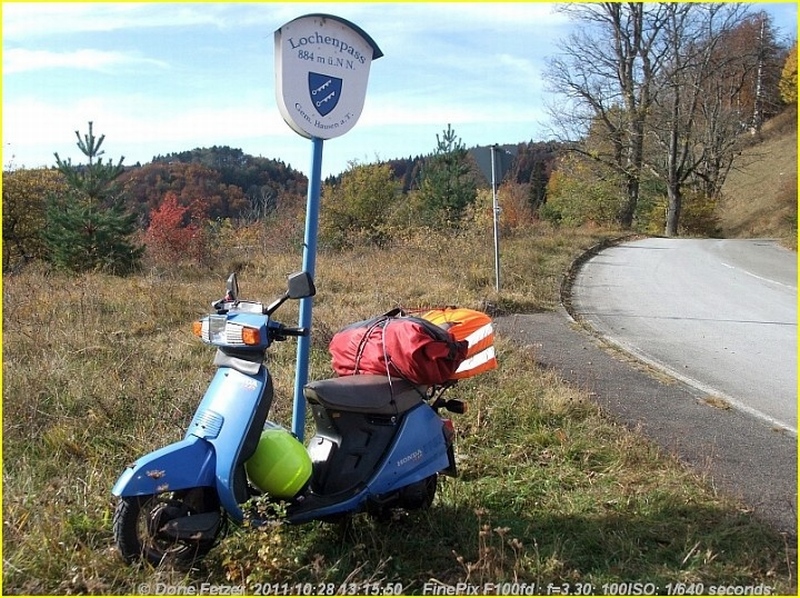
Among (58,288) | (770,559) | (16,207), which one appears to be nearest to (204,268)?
(58,288)

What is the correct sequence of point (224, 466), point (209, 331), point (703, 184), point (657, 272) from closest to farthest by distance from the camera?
point (224, 466) → point (209, 331) → point (657, 272) → point (703, 184)

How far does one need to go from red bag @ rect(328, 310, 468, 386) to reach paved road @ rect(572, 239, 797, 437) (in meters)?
3.37

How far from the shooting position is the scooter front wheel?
2.77m

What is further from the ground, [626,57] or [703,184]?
[626,57]

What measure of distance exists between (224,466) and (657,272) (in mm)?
14120

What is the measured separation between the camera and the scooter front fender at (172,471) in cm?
273

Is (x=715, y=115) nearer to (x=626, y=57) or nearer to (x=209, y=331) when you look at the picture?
(x=626, y=57)

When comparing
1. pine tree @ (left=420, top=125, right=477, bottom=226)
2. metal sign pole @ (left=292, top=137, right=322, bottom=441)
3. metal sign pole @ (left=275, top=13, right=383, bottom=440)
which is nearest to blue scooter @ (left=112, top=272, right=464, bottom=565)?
metal sign pole @ (left=292, top=137, right=322, bottom=441)

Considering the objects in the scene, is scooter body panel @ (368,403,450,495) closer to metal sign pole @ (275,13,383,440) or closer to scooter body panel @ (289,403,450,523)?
scooter body panel @ (289,403,450,523)

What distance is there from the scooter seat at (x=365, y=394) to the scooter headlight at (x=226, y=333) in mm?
445

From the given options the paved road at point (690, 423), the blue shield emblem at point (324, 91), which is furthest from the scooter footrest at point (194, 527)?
the paved road at point (690, 423)

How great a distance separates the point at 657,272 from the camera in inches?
598

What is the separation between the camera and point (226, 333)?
2.98 metres

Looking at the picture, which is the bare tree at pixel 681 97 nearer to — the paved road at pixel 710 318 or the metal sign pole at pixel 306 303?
the paved road at pixel 710 318
